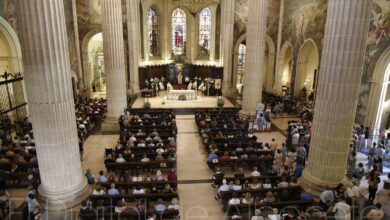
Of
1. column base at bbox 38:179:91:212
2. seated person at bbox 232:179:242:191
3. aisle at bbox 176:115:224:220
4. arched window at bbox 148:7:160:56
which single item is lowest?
aisle at bbox 176:115:224:220

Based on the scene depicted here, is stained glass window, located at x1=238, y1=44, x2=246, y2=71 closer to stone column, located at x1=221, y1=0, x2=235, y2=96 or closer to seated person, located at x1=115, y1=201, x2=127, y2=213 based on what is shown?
stone column, located at x1=221, y1=0, x2=235, y2=96

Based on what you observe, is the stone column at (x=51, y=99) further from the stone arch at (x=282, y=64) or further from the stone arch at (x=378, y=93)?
the stone arch at (x=282, y=64)

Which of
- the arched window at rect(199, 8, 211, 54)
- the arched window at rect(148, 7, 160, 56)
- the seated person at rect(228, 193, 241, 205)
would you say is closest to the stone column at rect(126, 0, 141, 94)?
the arched window at rect(148, 7, 160, 56)

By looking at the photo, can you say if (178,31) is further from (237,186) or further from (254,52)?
(237,186)

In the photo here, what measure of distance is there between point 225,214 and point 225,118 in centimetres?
932

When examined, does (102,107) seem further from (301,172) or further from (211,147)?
(301,172)

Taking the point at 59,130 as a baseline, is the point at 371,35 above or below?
above

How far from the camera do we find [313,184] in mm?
9984

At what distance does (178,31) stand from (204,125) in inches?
764

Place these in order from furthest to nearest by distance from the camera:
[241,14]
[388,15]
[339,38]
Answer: [241,14]
[388,15]
[339,38]

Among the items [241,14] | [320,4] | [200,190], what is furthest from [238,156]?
[241,14]

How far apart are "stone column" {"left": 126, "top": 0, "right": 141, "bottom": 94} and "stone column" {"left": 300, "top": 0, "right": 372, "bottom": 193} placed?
65.4ft

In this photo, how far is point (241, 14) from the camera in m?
28.6

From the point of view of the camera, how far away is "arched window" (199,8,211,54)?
106ft
